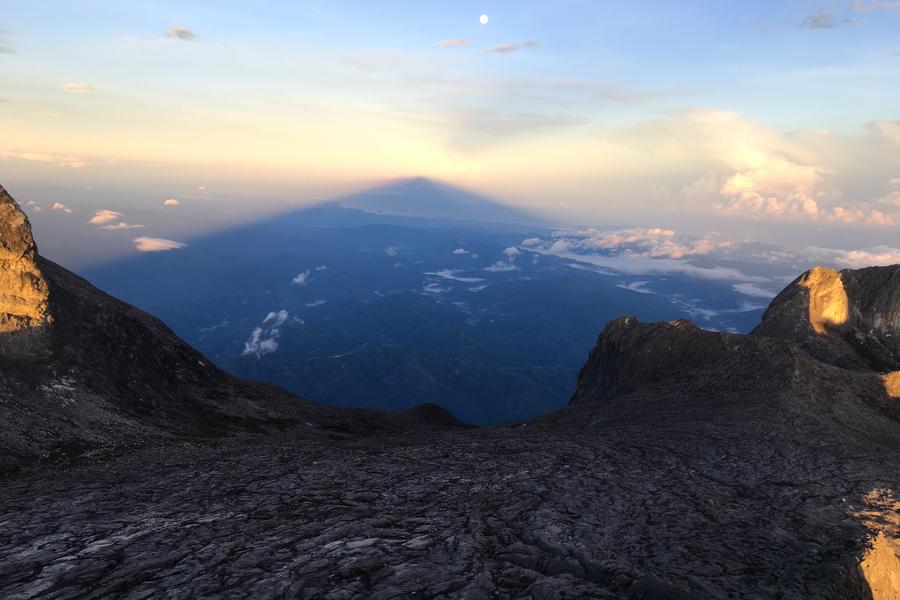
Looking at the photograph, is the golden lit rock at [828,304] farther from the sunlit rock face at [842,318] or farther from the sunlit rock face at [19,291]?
the sunlit rock face at [19,291]

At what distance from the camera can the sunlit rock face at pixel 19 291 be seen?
46.6 metres

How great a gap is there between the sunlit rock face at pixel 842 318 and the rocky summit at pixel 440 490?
25039 mm

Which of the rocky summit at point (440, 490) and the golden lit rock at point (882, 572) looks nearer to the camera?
the rocky summit at point (440, 490)

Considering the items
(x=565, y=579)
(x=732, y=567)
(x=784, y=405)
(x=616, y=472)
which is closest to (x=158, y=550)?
(x=565, y=579)

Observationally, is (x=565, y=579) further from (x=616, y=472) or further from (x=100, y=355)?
(x=100, y=355)

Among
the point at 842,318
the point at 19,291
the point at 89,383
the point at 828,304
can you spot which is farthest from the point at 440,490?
the point at 842,318

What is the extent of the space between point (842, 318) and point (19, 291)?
109798mm

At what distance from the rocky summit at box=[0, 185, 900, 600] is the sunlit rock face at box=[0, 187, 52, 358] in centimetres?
40

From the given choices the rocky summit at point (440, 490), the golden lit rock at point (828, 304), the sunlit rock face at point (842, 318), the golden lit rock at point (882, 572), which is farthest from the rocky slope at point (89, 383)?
the golden lit rock at point (828, 304)

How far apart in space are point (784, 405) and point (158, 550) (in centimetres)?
5091

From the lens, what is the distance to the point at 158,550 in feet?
64.9

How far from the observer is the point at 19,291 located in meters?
49.7

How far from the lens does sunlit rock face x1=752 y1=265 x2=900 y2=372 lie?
76.8 meters

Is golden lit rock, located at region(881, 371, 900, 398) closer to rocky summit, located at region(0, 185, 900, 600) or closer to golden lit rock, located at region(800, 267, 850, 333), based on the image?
rocky summit, located at region(0, 185, 900, 600)
